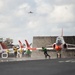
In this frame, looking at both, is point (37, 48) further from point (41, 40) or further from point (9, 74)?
point (9, 74)

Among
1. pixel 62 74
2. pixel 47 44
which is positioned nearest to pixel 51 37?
pixel 47 44

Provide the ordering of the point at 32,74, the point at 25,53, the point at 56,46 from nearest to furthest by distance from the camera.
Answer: the point at 32,74 < the point at 56,46 < the point at 25,53

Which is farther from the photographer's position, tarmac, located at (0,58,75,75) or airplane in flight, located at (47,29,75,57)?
airplane in flight, located at (47,29,75,57)

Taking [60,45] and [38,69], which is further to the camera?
[60,45]

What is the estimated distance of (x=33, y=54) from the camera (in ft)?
233

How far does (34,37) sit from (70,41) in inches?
298

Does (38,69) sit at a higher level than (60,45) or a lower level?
lower

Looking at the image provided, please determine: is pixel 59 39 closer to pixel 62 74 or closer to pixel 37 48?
pixel 37 48

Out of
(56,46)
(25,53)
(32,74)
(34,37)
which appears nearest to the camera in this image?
(32,74)

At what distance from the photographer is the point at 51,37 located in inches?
2749

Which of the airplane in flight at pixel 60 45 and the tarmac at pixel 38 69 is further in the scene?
the airplane in flight at pixel 60 45

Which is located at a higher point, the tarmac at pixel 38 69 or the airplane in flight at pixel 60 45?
the airplane in flight at pixel 60 45

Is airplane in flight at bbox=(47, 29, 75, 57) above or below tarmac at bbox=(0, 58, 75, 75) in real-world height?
above

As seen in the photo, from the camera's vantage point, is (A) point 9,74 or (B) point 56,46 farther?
(B) point 56,46
